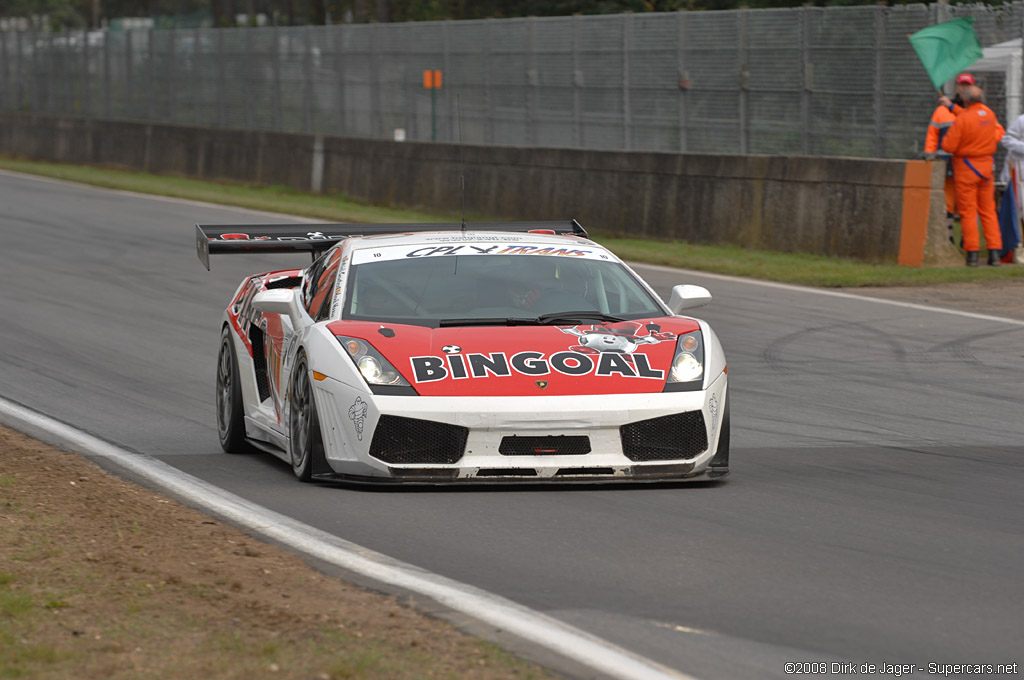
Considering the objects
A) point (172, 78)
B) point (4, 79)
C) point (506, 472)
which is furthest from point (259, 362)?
point (4, 79)

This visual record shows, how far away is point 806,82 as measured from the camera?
870 inches

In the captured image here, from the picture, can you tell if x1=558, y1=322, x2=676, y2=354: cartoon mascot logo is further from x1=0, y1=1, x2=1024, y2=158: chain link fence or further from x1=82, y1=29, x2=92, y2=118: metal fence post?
x1=82, y1=29, x2=92, y2=118: metal fence post

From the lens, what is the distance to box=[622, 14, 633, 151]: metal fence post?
84.6ft

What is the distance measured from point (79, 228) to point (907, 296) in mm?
13291

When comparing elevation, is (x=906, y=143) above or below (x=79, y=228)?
above

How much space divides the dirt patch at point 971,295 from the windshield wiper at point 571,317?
804 centimetres

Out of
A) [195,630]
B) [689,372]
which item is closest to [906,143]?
[689,372]

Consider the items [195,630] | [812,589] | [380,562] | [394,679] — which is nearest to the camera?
[394,679]

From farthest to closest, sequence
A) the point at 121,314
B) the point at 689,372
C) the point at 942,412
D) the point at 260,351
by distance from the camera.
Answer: the point at 121,314 < the point at 942,412 < the point at 260,351 < the point at 689,372

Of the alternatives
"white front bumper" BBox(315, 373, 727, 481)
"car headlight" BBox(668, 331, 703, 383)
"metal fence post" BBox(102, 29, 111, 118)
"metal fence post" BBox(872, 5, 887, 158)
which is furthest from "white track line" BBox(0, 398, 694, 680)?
"metal fence post" BBox(102, 29, 111, 118)

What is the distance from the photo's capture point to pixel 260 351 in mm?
9328

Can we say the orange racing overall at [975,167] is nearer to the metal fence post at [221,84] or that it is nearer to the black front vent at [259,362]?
the black front vent at [259,362]

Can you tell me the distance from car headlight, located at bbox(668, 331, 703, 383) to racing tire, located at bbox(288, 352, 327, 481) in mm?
1668

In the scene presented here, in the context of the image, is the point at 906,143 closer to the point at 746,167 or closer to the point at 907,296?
the point at 746,167
